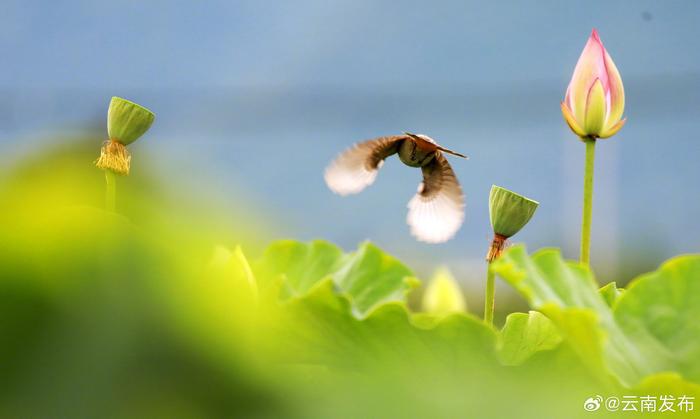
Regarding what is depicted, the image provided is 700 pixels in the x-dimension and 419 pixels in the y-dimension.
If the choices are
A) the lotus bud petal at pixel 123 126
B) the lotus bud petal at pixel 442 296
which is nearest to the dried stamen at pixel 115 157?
the lotus bud petal at pixel 123 126

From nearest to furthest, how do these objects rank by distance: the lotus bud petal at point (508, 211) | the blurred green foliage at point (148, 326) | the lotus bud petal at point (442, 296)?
1. the blurred green foliage at point (148, 326)
2. the lotus bud petal at point (508, 211)
3. the lotus bud petal at point (442, 296)

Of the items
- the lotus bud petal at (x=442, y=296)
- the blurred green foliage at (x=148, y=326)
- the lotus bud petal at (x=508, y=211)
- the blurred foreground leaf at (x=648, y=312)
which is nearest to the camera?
the blurred green foliage at (x=148, y=326)

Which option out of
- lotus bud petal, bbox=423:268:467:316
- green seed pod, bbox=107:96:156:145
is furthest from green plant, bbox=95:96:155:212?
lotus bud petal, bbox=423:268:467:316

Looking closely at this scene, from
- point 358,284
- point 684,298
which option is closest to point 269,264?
point 358,284

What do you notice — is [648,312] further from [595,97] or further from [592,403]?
[595,97]

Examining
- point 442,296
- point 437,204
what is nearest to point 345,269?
point 437,204

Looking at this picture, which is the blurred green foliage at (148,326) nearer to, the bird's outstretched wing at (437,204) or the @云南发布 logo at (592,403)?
the @云南发布 logo at (592,403)

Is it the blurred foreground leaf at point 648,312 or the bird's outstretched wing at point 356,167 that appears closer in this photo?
the blurred foreground leaf at point 648,312
